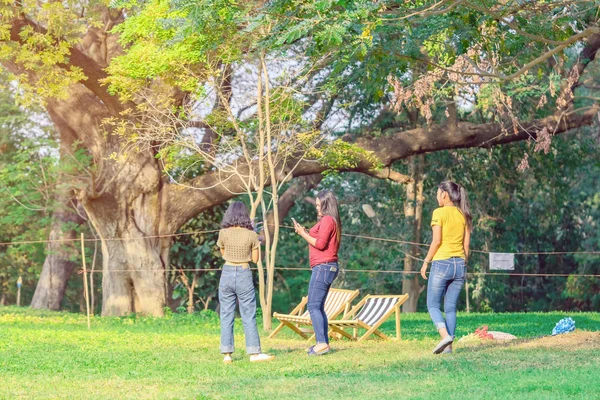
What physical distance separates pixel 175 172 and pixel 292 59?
18.8 feet

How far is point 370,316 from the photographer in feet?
40.8

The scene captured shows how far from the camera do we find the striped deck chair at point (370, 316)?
38.4 feet

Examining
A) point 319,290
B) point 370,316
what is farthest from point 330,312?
point 319,290

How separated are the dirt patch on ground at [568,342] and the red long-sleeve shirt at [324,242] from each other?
2364mm

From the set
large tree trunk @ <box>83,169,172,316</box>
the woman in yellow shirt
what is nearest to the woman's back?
the woman in yellow shirt

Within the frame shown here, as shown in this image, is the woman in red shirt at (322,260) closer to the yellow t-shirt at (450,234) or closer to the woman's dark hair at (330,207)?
the woman's dark hair at (330,207)

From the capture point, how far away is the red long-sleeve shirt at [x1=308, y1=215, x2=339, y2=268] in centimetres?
989

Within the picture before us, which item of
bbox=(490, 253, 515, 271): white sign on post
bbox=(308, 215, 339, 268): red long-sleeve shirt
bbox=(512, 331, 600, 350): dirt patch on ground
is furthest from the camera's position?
bbox=(490, 253, 515, 271): white sign on post

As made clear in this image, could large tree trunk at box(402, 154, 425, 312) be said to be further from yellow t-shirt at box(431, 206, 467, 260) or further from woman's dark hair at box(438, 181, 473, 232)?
yellow t-shirt at box(431, 206, 467, 260)

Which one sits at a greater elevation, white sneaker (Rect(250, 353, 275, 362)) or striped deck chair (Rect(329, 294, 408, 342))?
striped deck chair (Rect(329, 294, 408, 342))

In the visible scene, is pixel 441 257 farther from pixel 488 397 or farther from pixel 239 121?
pixel 239 121

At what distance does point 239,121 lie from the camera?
16.7m

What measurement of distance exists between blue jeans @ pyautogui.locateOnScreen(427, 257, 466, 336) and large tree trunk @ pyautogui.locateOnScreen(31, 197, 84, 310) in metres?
17.1

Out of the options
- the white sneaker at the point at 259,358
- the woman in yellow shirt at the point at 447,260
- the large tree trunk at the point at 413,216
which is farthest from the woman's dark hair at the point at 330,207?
the large tree trunk at the point at 413,216
